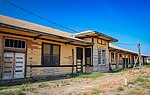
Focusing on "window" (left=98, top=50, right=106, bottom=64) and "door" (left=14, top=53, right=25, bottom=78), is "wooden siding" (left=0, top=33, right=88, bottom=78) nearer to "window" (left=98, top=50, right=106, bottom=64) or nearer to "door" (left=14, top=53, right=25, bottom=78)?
"door" (left=14, top=53, right=25, bottom=78)

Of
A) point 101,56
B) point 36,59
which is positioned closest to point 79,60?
point 101,56

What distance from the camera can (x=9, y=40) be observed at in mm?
11727

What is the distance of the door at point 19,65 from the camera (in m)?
12.0

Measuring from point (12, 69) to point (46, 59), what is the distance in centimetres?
345

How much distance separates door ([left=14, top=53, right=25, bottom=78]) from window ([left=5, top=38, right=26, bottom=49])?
0.58m

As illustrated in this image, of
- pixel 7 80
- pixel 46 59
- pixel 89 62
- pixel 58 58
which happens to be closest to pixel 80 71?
pixel 89 62

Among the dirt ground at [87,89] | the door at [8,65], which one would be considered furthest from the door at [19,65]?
the dirt ground at [87,89]

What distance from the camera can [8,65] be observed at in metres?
11.5

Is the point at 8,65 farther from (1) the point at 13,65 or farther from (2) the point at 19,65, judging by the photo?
(2) the point at 19,65

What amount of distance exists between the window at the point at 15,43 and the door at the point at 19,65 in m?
0.58

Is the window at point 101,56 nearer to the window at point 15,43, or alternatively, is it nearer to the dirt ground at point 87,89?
the dirt ground at point 87,89

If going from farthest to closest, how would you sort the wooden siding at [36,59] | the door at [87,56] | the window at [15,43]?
1. the door at [87,56]
2. the wooden siding at [36,59]
3. the window at [15,43]

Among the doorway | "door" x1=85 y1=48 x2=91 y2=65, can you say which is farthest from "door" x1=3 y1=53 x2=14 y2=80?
"door" x1=85 y1=48 x2=91 y2=65

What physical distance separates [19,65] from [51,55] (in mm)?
3493
